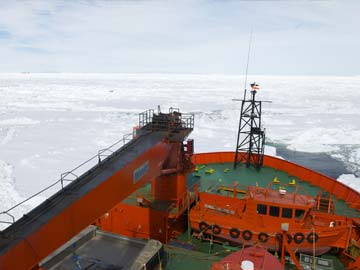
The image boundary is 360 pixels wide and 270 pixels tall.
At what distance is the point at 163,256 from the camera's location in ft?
38.2

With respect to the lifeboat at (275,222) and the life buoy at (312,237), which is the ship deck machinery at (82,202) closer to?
the lifeboat at (275,222)

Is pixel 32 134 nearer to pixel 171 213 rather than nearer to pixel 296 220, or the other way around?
pixel 171 213

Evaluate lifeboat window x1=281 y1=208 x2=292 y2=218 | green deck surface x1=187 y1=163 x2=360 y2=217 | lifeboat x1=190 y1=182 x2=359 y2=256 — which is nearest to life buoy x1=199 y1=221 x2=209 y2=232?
lifeboat x1=190 y1=182 x2=359 y2=256

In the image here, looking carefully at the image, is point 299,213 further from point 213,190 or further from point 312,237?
point 213,190

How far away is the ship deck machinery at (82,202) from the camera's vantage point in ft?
18.7

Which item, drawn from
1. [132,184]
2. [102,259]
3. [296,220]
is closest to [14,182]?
[102,259]

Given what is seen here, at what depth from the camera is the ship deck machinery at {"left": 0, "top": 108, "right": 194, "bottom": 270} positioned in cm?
570

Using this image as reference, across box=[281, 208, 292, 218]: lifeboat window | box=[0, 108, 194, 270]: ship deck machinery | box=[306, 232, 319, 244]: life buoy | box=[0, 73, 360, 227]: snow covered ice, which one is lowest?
box=[0, 73, 360, 227]: snow covered ice

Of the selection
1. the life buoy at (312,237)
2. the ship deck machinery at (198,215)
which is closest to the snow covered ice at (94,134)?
the ship deck machinery at (198,215)

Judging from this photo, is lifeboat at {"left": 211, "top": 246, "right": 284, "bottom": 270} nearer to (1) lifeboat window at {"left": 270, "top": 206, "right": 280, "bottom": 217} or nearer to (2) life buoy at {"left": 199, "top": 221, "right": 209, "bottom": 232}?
(1) lifeboat window at {"left": 270, "top": 206, "right": 280, "bottom": 217}

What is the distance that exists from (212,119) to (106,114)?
766 inches

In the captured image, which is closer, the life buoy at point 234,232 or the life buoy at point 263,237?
the life buoy at point 263,237

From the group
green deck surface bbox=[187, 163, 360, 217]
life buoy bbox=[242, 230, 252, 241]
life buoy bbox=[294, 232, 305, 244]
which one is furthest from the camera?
green deck surface bbox=[187, 163, 360, 217]

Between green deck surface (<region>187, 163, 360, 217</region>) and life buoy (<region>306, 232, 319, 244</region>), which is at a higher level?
life buoy (<region>306, 232, 319, 244</region>)
